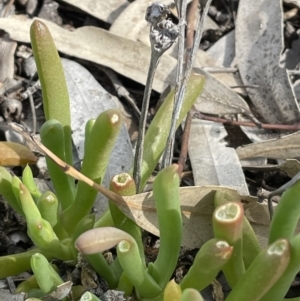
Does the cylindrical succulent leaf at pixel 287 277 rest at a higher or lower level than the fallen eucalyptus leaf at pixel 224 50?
lower

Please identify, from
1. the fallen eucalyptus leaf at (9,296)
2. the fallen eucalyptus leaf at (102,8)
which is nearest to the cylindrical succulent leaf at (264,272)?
the fallen eucalyptus leaf at (9,296)

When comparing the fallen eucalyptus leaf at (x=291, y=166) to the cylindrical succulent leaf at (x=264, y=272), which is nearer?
the cylindrical succulent leaf at (x=264, y=272)

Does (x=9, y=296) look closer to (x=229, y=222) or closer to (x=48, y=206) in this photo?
(x=48, y=206)

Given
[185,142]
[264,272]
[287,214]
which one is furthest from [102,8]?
[264,272]

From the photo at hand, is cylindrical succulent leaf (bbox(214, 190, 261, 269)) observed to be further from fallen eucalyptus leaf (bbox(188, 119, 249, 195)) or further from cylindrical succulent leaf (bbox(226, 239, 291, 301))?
fallen eucalyptus leaf (bbox(188, 119, 249, 195))

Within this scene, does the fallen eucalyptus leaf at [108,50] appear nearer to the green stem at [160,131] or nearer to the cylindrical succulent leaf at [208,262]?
the green stem at [160,131]

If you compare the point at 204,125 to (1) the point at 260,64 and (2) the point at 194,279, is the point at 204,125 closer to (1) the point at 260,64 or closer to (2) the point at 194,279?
(1) the point at 260,64

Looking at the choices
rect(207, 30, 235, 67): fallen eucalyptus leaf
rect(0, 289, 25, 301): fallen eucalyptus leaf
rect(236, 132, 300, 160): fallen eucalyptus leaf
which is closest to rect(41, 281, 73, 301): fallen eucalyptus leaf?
rect(0, 289, 25, 301): fallen eucalyptus leaf
